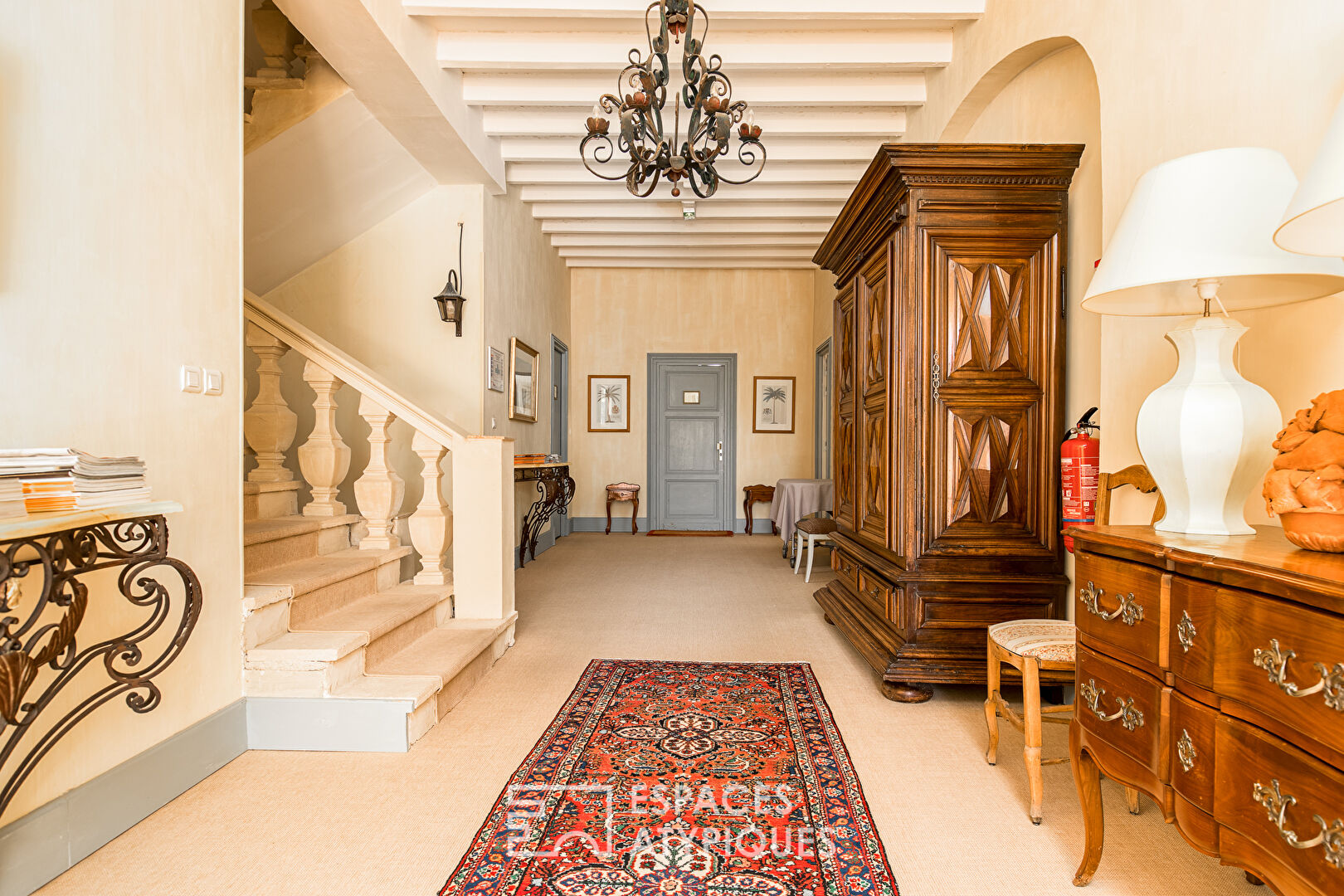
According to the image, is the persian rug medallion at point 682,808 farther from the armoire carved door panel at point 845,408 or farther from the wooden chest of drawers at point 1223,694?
Result: the armoire carved door panel at point 845,408

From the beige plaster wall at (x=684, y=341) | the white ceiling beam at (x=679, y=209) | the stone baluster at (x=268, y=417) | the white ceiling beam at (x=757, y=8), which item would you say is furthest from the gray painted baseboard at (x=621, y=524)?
the white ceiling beam at (x=757, y=8)

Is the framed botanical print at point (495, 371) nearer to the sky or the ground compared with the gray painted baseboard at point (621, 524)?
nearer to the sky

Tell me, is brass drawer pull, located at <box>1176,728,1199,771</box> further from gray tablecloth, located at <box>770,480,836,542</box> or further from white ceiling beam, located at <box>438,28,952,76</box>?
gray tablecloth, located at <box>770,480,836,542</box>

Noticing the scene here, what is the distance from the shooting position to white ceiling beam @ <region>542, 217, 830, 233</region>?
6.79 meters

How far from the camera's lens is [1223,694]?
1.22 m

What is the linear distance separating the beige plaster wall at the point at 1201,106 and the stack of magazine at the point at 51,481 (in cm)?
240

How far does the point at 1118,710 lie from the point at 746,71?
395 centimetres

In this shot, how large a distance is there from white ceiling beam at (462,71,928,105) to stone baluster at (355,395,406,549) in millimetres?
2219

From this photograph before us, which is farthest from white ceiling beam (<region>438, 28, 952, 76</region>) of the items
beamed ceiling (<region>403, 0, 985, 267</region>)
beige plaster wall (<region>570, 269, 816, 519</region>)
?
beige plaster wall (<region>570, 269, 816, 519</region>)

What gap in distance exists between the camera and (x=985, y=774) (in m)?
2.25

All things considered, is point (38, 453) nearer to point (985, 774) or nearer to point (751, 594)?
point (985, 774)

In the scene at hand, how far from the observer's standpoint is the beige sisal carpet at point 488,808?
1696 mm

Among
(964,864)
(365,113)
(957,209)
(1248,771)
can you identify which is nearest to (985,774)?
(964,864)

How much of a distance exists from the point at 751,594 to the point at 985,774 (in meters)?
2.81
